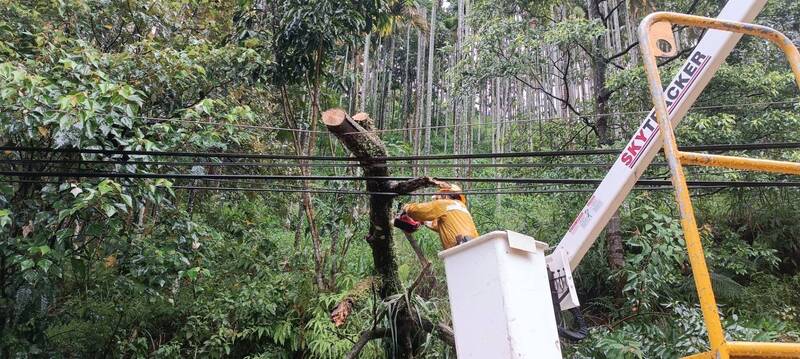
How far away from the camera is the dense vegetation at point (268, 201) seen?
412 centimetres

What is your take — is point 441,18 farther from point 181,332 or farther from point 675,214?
point 181,332

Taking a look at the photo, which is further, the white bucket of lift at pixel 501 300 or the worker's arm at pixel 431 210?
the worker's arm at pixel 431 210

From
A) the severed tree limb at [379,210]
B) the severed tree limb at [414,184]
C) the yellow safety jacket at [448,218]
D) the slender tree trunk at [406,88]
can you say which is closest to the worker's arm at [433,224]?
the yellow safety jacket at [448,218]

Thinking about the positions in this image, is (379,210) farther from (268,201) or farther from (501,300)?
(268,201)

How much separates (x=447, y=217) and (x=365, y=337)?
1.20 metres

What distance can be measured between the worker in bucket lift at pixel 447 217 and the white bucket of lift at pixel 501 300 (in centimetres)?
215

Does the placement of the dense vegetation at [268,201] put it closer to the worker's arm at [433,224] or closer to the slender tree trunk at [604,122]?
the slender tree trunk at [604,122]

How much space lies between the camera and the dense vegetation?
4.12 metres

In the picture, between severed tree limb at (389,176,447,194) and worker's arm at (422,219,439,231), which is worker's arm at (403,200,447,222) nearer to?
worker's arm at (422,219,439,231)

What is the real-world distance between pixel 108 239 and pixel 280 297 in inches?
88.9

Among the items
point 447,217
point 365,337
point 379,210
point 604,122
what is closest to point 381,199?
point 379,210

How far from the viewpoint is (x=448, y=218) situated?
3740mm

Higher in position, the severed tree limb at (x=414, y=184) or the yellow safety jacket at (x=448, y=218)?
the severed tree limb at (x=414, y=184)

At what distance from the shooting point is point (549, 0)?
25.0 ft
